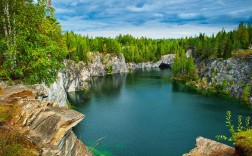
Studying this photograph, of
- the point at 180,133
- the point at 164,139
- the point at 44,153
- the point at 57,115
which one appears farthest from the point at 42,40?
the point at 180,133

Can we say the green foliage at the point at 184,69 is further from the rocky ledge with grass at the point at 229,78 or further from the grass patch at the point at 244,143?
the grass patch at the point at 244,143

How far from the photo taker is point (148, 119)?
217 feet

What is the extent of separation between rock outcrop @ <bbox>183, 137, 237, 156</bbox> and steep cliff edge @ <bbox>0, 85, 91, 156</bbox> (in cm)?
827

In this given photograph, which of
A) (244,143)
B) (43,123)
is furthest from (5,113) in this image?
(244,143)

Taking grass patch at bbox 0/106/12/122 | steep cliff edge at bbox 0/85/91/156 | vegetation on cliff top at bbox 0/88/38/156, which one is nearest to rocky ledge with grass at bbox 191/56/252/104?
steep cliff edge at bbox 0/85/91/156

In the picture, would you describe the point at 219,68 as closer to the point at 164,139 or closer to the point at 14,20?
the point at 164,139

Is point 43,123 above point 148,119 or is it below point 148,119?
above

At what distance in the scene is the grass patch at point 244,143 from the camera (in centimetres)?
1136

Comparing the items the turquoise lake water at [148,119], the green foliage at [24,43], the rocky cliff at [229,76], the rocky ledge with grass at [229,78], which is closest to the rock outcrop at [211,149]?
the green foliage at [24,43]

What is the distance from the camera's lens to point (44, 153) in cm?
1288

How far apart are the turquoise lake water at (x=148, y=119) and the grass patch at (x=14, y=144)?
3536 cm

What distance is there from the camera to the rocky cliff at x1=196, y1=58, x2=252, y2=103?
314 feet

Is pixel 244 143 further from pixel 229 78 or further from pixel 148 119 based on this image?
pixel 229 78

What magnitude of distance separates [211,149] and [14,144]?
37.3 feet
